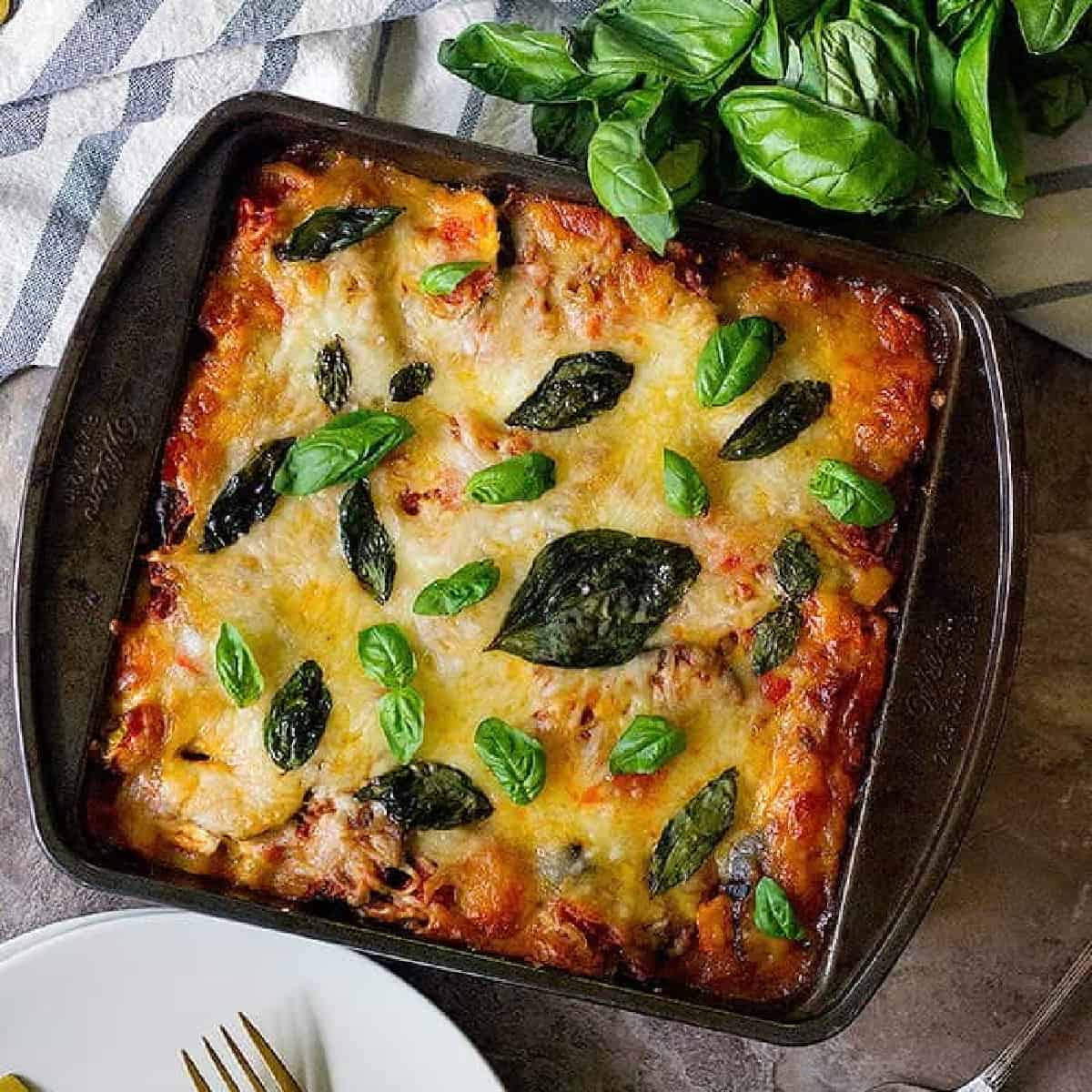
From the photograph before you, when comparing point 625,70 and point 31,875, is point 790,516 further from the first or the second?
point 31,875

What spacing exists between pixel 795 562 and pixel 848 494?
0.36 ft

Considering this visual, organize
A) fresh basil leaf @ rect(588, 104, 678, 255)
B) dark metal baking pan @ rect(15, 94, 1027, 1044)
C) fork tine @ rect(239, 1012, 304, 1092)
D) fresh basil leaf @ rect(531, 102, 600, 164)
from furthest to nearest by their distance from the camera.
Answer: fork tine @ rect(239, 1012, 304, 1092) → fresh basil leaf @ rect(531, 102, 600, 164) → dark metal baking pan @ rect(15, 94, 1027, 1044) → fresh basil leaf @ rect(588, 104, 678, 255)

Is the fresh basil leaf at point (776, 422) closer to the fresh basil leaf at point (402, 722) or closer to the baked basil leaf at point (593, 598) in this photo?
the baked basil leaf at point (593, 598)

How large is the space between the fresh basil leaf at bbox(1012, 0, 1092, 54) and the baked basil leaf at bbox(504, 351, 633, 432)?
0.62 m

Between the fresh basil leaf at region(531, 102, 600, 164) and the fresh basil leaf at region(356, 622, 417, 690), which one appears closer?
the fresh basil leaf at region(356, 622, 417, 690)

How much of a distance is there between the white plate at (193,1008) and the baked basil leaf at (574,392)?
0.81 m

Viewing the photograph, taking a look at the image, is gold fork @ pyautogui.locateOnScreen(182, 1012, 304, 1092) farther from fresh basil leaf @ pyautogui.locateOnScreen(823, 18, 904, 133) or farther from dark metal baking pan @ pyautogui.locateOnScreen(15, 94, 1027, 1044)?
fresh basil leaf @ pyautogui.locateOnScreen(823, 18, 904, 133)

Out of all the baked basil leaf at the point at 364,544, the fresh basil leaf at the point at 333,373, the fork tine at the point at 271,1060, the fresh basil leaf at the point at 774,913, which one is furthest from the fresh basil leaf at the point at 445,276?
the fork tine at the point at 271,1060

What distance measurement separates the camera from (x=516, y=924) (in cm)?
217

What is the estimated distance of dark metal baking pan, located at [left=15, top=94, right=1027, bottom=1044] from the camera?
2090mm

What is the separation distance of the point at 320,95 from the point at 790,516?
89 cm

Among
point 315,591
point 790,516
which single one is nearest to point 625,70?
point 790,516

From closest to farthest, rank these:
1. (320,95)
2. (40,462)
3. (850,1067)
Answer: (40,462) < (320,95) < (850,1067)

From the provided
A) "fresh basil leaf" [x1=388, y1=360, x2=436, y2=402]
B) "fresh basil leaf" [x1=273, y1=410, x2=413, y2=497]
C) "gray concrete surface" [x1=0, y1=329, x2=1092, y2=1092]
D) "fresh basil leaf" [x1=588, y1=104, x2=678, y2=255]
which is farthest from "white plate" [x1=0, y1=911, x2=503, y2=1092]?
"fresh basil leaf" [x1=588, y1=104, x2=678, y2=255]
